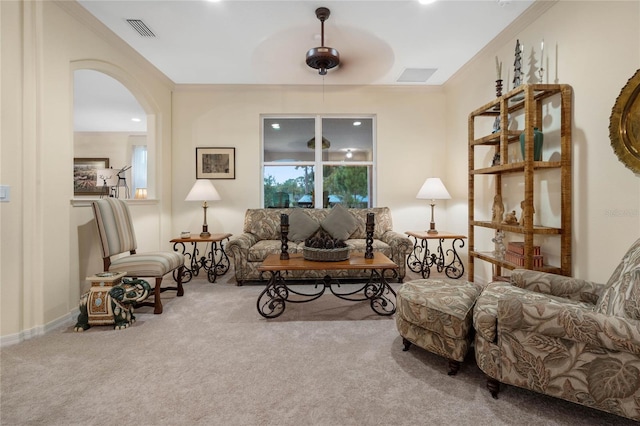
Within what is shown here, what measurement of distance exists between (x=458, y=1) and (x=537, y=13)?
2.51 feet

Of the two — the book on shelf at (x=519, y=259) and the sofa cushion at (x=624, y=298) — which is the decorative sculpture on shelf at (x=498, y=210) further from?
the sofa cushion at (x=624, y=298)

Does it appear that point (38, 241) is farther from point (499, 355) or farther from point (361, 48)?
point (361, 48)

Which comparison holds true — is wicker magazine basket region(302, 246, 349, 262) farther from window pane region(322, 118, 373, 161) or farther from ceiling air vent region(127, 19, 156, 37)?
ceiling air vent region(127, 19, 156, 37)

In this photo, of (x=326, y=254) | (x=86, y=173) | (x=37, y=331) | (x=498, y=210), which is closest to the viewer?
(x=37, y=331)

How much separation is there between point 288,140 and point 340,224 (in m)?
1.73

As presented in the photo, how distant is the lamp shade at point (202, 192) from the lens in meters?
4.16

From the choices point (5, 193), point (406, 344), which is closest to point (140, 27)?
point (5, 193)

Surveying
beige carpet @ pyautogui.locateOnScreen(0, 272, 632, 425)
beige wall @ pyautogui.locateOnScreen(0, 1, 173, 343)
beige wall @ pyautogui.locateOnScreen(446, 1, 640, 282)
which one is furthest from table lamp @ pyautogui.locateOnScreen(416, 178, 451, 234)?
beige wall @ pyautogui.locateOnScreen(0, 1, 173, 343)

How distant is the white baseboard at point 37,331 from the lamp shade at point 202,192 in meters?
1.86

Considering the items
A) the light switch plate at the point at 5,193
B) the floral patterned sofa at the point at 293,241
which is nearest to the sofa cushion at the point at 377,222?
the floral patterned sofa at the point at 293,241

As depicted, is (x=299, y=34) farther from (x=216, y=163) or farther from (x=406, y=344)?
(x=406, y=344)

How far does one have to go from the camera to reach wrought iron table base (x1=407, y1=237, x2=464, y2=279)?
4109 millimetres

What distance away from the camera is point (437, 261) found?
15.0 ft

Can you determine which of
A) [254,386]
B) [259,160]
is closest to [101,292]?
[254,386]
